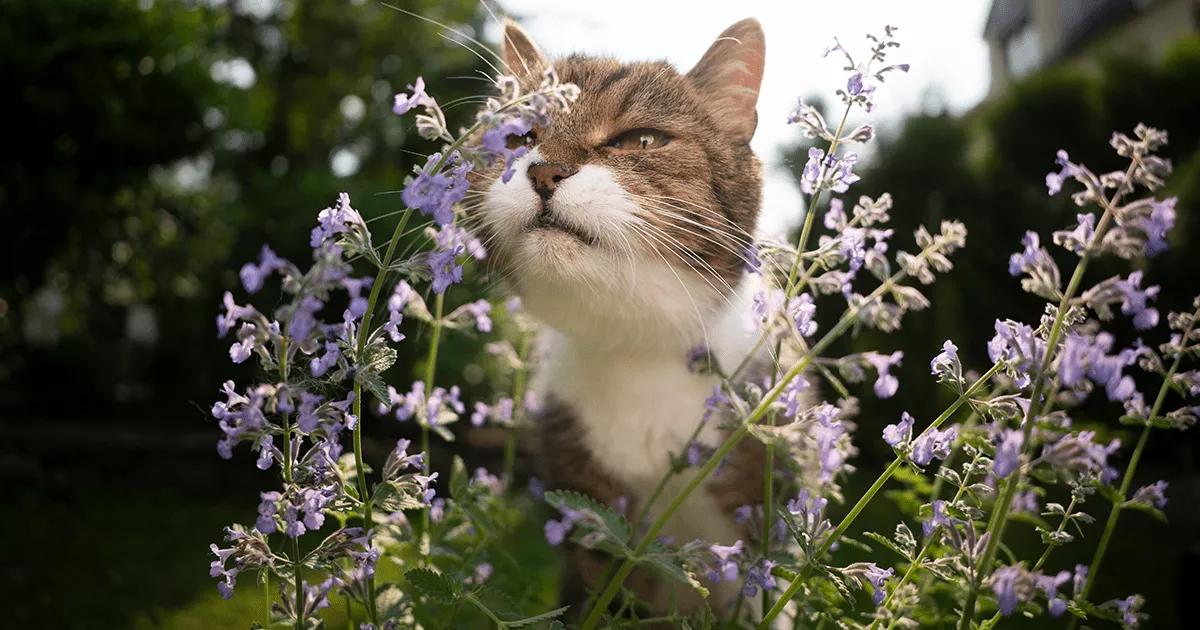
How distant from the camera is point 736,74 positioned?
47.5 inches

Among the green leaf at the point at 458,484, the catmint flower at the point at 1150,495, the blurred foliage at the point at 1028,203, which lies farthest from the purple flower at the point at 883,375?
the blurred foliage at the point at 1028,203

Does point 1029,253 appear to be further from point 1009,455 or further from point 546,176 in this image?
point 546,176

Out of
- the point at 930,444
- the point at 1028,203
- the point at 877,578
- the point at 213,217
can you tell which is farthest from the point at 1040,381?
the point at 213,217

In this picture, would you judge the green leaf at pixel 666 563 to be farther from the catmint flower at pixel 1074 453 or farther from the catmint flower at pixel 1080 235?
the catmint flower at pixel 1080 235

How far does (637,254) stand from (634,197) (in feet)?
0.26

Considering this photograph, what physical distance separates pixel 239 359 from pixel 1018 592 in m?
0.65

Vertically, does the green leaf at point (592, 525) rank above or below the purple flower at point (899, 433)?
below

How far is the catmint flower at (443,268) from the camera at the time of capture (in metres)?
0.68

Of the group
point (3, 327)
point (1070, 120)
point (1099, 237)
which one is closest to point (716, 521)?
point (1099, 237)

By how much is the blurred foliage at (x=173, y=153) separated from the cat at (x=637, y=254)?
1.00 feet

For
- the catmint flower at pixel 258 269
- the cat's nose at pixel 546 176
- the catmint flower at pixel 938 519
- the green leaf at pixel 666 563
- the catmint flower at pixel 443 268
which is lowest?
the green leaf at pixel 666 563

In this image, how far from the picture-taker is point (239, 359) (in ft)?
2.25

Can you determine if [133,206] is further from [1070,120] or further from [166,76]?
[1070,120]

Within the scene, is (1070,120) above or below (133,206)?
above
